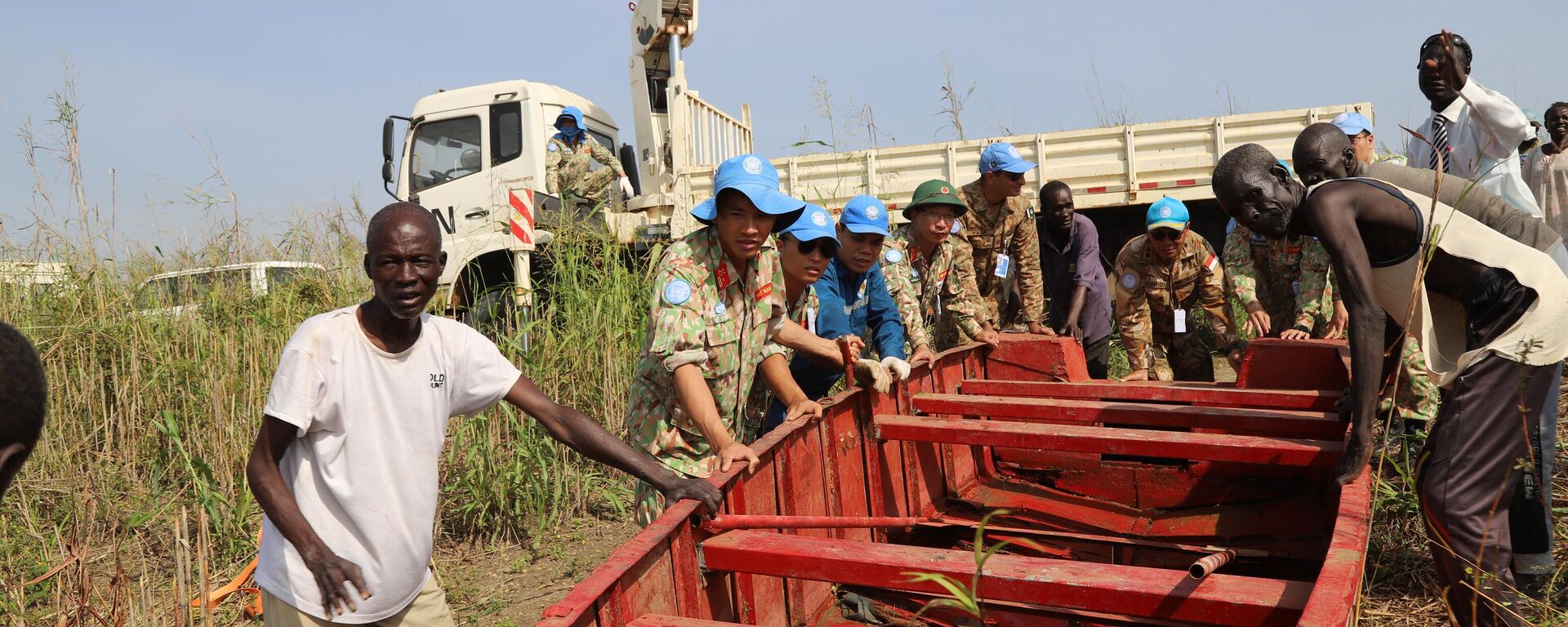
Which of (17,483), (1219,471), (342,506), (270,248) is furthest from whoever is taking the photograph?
(270,248)

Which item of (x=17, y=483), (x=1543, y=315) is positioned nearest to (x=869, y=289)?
(x=1543, y=315)

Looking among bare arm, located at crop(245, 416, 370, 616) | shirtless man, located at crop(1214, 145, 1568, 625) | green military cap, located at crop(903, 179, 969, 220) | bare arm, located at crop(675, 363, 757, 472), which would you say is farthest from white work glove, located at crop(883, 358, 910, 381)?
bare arm, located at crop(245, 416, 370, 616)

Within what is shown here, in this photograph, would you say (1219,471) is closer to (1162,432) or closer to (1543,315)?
(1162,432)

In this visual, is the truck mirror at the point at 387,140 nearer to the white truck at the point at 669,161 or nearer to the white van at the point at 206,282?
the white truck at the point at 669,161

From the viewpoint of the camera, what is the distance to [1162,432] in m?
Answer: 3.27

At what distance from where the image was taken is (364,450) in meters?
1.96

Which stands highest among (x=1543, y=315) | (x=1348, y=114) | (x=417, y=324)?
(x=1348, y=114)

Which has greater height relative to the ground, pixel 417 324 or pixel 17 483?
pixel 417 324

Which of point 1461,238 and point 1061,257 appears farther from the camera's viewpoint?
point 1061,257

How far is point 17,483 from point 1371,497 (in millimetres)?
4651

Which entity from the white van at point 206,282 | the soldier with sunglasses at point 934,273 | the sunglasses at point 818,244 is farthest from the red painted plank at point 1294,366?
the white van at point 206,282

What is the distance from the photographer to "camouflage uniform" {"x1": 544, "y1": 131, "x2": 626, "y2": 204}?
797cm

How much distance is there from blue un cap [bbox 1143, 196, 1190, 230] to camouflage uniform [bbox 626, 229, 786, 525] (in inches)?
118

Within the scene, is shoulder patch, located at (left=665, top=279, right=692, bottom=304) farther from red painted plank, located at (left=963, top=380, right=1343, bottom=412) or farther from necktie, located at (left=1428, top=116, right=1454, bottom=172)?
necktie, located at (left=1428, top=116, right=1454, bottom=172)
